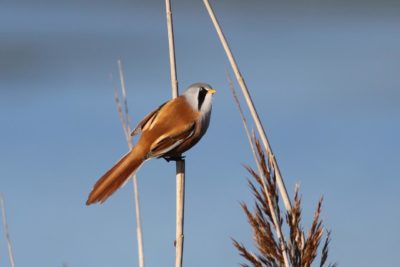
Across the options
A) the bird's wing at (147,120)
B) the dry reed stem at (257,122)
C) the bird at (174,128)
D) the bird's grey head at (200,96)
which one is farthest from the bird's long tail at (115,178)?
the dry reed stem at (257,122)

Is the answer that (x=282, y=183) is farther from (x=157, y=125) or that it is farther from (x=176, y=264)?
(x=157, y=125)

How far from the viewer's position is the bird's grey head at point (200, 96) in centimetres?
233

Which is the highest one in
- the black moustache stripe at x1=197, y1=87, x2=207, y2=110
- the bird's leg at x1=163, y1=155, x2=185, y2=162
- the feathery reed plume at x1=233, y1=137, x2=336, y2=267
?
the black moustache stripe at x1=197, y1=87, x2=207, y2=110

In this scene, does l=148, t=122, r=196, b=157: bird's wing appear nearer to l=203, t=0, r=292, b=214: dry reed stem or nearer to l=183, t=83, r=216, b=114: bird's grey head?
l=183, t=83, r=216, b=114: bird's grey head

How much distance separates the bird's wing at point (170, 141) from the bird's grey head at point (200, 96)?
0.22 ft

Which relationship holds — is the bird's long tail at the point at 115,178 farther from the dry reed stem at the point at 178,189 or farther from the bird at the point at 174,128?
the dry reed stem at the point at 178,189

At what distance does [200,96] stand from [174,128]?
0.14 m

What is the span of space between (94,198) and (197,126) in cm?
48

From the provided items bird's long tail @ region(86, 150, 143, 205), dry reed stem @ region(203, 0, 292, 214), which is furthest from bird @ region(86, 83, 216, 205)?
dry reed stem @ region(203, 0, 292, 214)

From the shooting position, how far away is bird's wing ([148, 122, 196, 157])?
2301 millimetres

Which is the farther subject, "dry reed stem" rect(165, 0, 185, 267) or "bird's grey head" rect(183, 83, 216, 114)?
"bird's grey head" rect(183, 83, 216, 114)

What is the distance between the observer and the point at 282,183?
198 centimetres

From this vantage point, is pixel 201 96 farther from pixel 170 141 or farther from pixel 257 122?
pixel 257 122

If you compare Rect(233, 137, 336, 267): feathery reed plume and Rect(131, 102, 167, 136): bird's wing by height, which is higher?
Rect(131, 102, 167, 136): bird's wing
